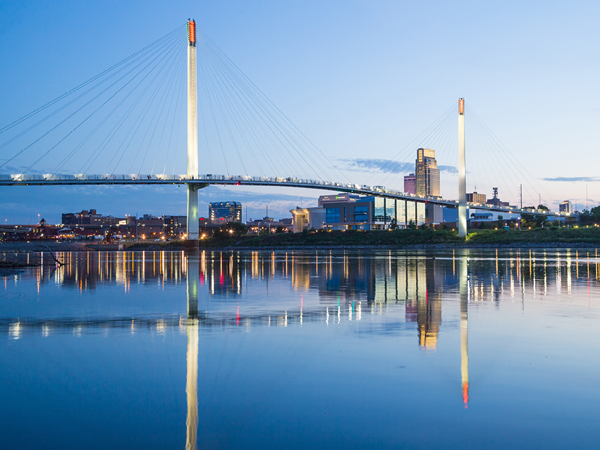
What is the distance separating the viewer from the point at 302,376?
7590 mm

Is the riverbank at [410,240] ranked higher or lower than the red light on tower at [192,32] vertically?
lower

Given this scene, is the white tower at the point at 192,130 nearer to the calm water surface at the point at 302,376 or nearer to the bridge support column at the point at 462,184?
the bridge support column at the point at 462,184

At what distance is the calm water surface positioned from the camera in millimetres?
5469

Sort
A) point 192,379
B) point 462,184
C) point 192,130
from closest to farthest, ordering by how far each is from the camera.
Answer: point 192,379
point 192,130
point 462,184

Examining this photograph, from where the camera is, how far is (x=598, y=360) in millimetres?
8383

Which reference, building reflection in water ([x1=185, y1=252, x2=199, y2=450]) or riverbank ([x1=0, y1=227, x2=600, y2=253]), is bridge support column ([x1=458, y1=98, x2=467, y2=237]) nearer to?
riverbank ([x1=0, y1=227, x2=600, y2=253])

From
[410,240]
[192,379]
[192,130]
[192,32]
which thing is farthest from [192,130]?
[192,379]

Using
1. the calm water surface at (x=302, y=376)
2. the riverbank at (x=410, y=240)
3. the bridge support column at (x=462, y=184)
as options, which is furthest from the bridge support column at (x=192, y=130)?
the calm water surface at (x=302, y=376)

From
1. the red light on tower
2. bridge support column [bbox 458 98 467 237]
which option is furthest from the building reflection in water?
bridge support column [bbox 458 98 467 237]

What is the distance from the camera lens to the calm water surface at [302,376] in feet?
17.9

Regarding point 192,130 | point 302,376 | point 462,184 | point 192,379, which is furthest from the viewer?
point 462,184

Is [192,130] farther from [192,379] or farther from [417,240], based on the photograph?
[192,379]

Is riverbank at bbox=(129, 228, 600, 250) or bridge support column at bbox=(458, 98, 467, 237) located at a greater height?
bridge support column at bbox=(458, 98, 467, 237)

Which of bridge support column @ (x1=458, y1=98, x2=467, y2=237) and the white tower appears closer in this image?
the white tower
